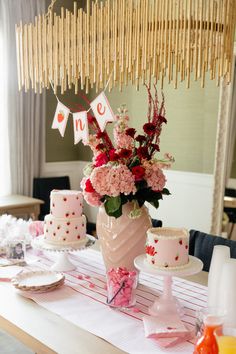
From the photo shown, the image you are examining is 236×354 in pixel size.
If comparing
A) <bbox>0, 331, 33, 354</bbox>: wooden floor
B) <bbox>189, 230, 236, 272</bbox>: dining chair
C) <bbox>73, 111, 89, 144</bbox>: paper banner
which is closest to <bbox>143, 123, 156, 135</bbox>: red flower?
<bbox>73, 111, 89, 144</bbox>: paper banner

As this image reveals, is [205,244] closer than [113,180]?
No

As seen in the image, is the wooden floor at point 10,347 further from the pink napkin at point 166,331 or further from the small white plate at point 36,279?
the pink napkin at point 166,331

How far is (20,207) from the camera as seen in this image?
4000mm

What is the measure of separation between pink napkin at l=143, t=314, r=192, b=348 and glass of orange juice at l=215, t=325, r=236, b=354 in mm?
252

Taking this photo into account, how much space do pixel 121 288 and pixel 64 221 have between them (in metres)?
0.49

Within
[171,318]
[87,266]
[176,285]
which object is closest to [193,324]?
[171,318]

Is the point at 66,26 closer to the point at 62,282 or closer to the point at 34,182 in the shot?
the point at 62,282

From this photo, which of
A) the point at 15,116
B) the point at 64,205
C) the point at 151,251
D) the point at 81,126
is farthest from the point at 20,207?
the point at 151,251

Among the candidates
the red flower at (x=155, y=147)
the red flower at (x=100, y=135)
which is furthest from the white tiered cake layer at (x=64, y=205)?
the red flower at (x=155, y=147)

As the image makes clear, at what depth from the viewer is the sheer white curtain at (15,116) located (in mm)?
4297

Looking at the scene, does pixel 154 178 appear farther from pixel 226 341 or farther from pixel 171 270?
pixel 226 341

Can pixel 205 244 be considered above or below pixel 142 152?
below

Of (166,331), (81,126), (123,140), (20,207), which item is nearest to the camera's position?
(166,331)

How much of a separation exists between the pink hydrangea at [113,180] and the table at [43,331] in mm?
482
